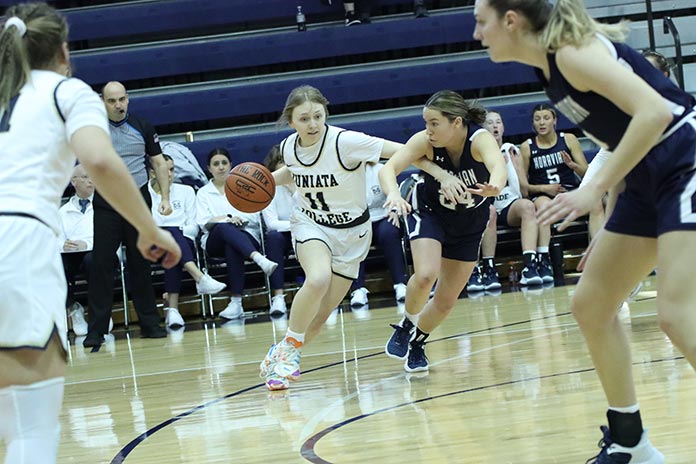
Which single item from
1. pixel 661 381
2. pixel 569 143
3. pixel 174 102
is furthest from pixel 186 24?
pixel 661 381

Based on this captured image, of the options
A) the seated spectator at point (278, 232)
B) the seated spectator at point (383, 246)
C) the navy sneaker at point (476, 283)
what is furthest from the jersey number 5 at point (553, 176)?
the seated spectator at point (278, 232)

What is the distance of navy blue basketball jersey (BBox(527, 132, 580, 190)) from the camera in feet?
30.4

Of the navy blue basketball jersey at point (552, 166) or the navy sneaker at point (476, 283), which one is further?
the navy blue basketball jersey at point (552, 166)

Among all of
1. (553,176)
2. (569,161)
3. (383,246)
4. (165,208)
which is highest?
(165,208)

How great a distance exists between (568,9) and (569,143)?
6.82 meters

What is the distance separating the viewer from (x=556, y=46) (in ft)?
8.66

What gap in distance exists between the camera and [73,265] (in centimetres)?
866

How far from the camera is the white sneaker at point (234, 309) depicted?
8688mm

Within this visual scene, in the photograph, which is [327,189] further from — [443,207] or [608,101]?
[608,101]

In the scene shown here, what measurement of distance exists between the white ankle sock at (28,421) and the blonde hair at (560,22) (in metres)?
1.60

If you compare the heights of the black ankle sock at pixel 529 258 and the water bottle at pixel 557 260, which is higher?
the black ankle sock at pixel 529 258

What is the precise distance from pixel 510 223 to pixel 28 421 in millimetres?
7335

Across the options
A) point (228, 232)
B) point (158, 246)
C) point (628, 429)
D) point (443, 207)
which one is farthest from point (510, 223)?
point (158, 246)

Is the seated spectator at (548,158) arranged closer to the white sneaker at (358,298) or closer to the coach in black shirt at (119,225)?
the white sneaker at (358,298)
